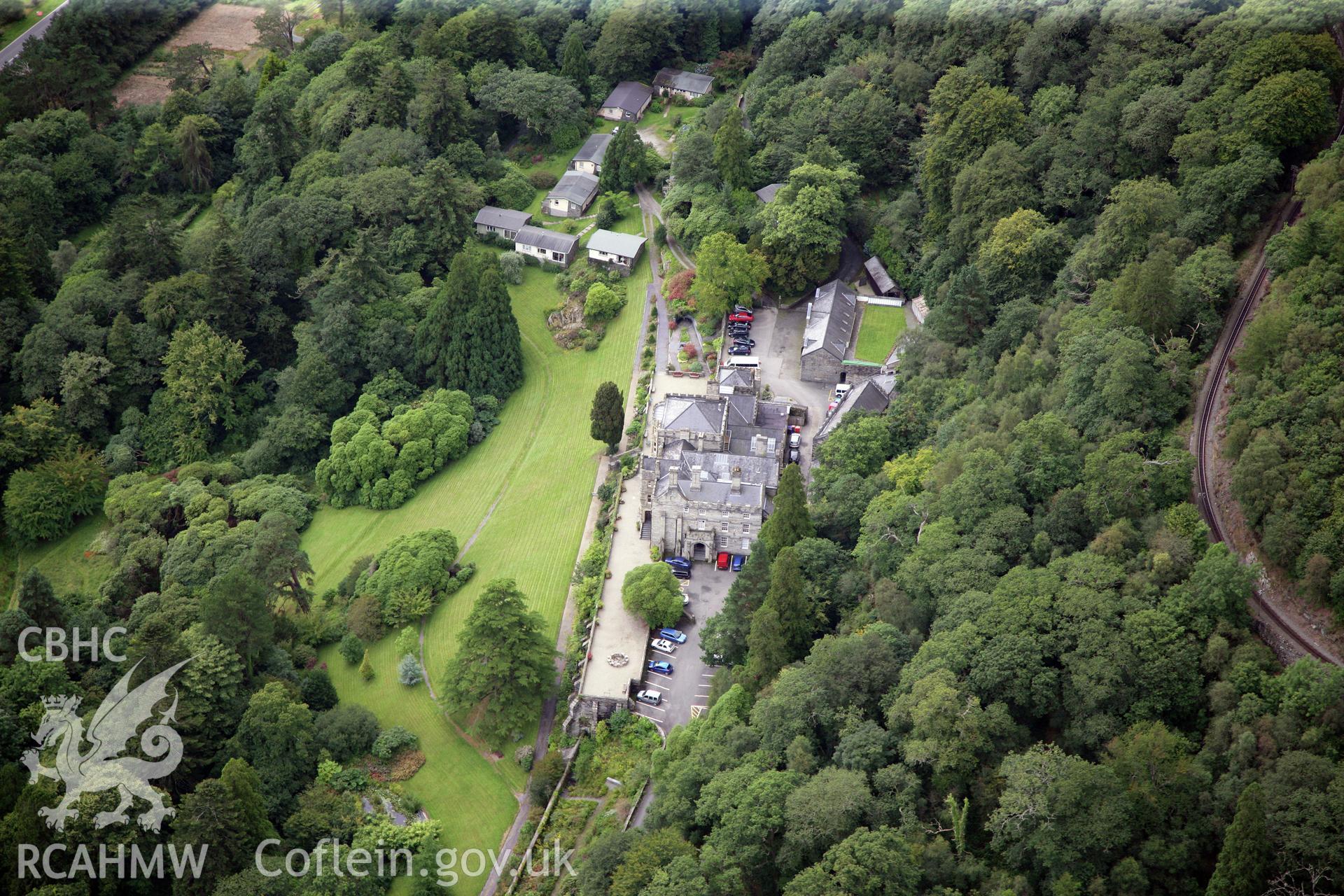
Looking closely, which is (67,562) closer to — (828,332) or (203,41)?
(828,332)

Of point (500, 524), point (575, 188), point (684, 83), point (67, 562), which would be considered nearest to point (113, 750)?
point (67, 562)

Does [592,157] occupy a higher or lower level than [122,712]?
higher

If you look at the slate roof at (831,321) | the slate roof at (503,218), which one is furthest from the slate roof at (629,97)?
the slate roof at (831,321)

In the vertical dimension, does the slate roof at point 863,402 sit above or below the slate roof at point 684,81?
below

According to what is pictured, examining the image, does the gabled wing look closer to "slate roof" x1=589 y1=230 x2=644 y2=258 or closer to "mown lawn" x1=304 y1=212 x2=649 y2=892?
"mown lawn" x1=304 y1=212 x2=649 y2=892

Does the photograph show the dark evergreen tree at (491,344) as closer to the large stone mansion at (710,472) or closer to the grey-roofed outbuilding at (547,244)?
the grey-roofed outbuilding at (547,244)

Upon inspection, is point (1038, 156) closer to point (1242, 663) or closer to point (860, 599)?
A: point (860, 599)

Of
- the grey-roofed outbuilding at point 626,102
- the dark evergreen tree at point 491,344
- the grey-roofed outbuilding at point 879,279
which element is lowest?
the dark evergreen tree at point 491,344

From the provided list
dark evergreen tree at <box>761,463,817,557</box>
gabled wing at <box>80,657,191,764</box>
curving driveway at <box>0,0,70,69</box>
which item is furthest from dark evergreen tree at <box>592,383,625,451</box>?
curving driveway at <box>0,0,70,69</box>
